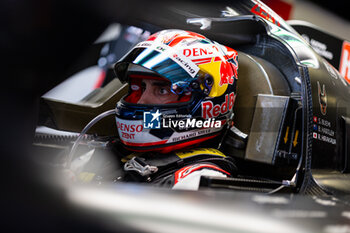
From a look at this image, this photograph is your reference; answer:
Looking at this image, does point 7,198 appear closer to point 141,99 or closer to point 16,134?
point 16,134

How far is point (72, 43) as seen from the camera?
408 mm

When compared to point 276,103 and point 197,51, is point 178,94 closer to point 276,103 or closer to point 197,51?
point 197,51

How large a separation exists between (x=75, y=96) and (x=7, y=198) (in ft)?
3.42

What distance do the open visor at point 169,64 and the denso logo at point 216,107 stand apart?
0.11 metres

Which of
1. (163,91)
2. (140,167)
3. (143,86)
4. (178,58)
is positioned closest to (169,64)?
(178,58)

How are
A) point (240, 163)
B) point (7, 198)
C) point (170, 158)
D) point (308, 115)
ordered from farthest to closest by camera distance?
point (240, 163)
point (170, 158)
point (308, 115)
point (7, 198)

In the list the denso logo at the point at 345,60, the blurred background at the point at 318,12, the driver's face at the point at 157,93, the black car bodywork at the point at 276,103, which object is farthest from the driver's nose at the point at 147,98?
the denso logo at the point at 345,60

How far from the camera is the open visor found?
1063mm

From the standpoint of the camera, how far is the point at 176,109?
42.8 inches

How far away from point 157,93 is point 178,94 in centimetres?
11

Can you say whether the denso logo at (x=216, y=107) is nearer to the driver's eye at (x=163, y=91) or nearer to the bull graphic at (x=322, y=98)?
the driver's eye at (x=163, y=91)

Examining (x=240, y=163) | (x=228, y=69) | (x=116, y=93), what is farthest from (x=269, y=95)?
(x=116, y=93)

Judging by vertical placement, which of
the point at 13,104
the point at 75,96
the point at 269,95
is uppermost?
the point at 13,104

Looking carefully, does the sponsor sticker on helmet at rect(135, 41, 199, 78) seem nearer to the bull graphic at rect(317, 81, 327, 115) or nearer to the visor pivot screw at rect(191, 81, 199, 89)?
the visor pivot screw at rect(191, 81, 199, 89)
